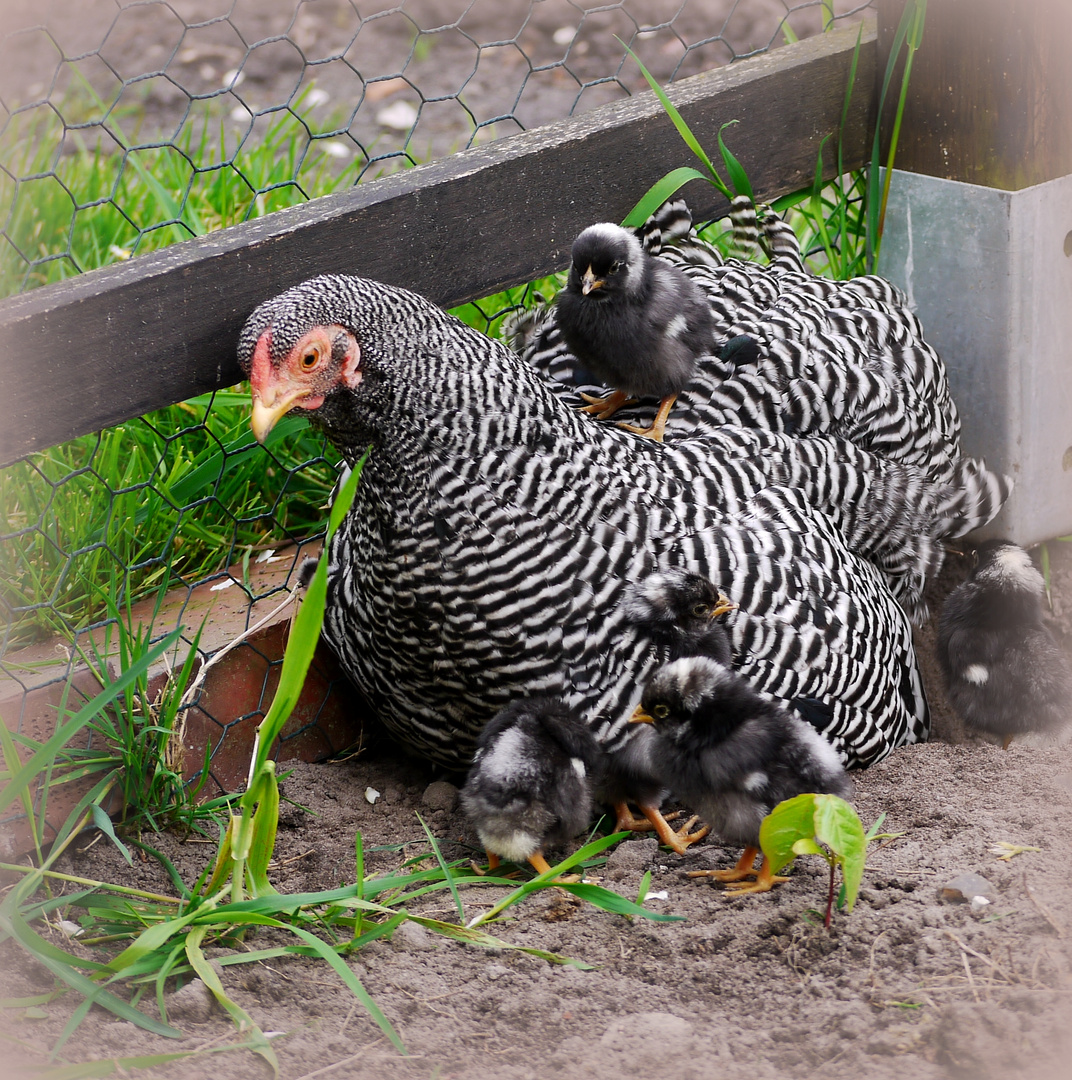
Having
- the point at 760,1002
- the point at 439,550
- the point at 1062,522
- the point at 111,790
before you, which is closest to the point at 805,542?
the point at 439,550

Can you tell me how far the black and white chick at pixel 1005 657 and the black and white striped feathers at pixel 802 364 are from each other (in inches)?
7.0

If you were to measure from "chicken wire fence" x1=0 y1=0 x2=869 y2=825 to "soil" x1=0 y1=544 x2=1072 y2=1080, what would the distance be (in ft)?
2.24

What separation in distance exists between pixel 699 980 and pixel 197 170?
6.29 feet

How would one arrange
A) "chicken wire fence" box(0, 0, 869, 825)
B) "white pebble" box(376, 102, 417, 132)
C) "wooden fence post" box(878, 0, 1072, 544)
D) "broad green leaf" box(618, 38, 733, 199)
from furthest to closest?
"white pebble" box(376, 102, 417, 132)
"wooden fence post" box(878, 0, 1072, 544)
"broad green leaf" box(618, 38, 733, 199)
"chicken wire fence" box(0, 0, 869, 825)

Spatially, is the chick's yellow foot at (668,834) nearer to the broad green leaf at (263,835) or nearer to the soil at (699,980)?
the soil at (699,980)

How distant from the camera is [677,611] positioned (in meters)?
2.44

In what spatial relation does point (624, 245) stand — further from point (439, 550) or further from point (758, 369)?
point (439, 550)

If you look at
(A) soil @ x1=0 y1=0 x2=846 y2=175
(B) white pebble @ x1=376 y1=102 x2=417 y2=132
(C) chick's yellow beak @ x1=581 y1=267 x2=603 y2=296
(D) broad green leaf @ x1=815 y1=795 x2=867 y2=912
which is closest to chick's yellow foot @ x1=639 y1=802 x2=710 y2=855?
(D) broad green leaf @ x1=815 y1=795 x2=867 y2=912

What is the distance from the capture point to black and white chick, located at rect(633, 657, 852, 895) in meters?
2.36

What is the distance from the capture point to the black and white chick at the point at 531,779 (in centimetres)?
236

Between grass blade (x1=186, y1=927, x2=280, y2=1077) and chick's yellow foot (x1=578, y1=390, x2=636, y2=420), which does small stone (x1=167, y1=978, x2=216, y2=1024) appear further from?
chick's yellow foot (x1=578, y1=390, x2=636, y2=420)

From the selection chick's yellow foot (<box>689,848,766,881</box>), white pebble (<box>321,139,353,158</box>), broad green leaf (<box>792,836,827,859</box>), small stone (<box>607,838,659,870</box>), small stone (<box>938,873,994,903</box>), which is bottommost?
small stone (<box>607,838,659,870</box>)

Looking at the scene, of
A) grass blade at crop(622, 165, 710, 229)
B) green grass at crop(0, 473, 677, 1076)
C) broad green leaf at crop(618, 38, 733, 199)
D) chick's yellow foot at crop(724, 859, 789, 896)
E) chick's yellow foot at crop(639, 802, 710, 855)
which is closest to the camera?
green grass at crop(0, 473, 677, 1076)

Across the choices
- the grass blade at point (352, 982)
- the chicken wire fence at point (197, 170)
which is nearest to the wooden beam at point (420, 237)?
the chicken wire fence at point (197, 170)
